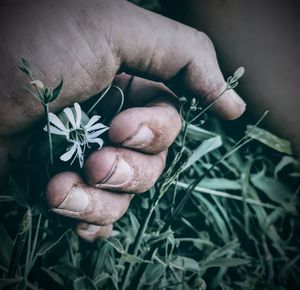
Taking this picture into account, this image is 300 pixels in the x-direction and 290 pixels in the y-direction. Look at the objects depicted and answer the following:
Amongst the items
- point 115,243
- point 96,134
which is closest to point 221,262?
point 115,243

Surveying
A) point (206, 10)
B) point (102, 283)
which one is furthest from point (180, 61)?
point (102, 283)

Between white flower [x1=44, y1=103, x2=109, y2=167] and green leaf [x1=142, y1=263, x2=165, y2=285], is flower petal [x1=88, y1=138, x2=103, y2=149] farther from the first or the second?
green leaf [x1=142, y1=263, x2=165, y2=285]

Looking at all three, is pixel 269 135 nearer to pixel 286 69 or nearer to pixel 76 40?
pixel 286 69

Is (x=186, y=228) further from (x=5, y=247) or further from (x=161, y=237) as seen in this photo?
(x=5, y=247)

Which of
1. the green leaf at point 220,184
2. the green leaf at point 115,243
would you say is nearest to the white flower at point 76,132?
the green leaf at point 115,243

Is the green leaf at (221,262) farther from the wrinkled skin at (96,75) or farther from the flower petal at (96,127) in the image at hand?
the flower petal at (96,127)

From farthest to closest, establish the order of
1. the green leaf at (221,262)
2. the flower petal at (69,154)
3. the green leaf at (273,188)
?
the green leaf at (273,188)
the green leaf at (221,262)
the flower petal at (69,154)
